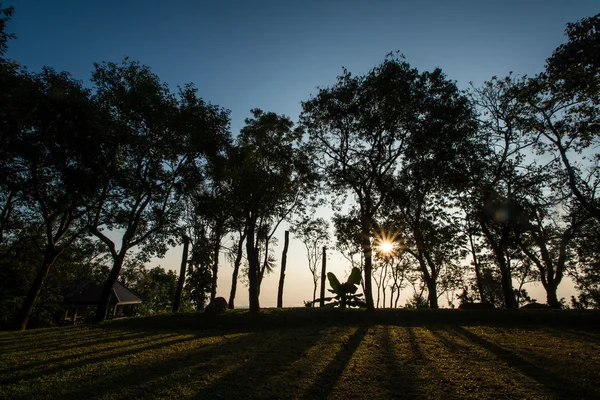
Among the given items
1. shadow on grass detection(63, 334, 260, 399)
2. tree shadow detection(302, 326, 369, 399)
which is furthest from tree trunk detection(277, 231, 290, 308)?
shadow on grass detection(63, 334, 260, 399)

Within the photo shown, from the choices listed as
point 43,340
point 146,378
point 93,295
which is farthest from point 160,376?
point 93,295

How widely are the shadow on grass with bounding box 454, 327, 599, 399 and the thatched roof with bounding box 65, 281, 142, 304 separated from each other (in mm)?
43855

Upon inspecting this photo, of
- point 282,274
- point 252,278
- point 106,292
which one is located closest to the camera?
point 106,292

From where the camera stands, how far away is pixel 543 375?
7668 mm

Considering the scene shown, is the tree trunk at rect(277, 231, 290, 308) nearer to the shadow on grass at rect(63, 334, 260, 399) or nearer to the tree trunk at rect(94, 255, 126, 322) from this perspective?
the tree trunk at rect(94, 255, 126, 322)

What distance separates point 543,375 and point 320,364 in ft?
18.9

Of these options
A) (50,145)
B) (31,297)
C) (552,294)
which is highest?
(50,145)

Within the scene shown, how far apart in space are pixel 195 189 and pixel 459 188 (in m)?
21.6

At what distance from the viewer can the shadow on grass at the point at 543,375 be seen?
6508mm

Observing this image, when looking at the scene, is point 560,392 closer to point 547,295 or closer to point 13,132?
point 13,132

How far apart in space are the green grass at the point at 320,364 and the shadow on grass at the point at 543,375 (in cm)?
3

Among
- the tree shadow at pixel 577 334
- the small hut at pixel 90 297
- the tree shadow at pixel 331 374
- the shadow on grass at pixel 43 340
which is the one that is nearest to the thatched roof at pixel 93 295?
the small hut at pixel 90 297

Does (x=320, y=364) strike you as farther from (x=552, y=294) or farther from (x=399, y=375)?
(x=552, y=294)

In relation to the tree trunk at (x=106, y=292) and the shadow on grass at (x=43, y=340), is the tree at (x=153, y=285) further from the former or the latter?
the shadow on grass at (x=43, y=340)
